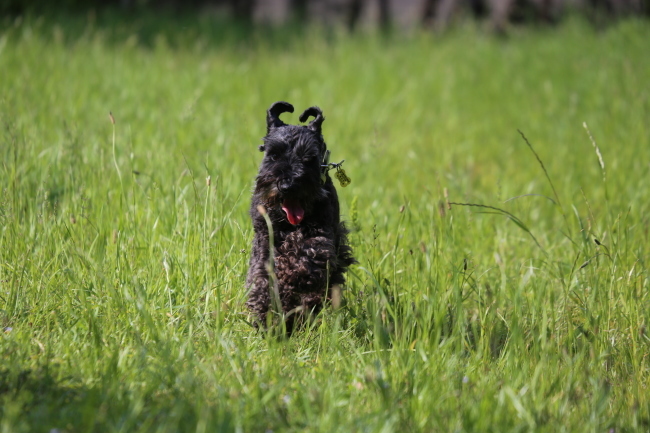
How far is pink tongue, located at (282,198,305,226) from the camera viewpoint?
11.8 ft

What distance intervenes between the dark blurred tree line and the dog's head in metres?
9.63

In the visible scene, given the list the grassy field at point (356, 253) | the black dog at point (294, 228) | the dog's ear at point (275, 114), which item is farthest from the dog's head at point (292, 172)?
the grassy field at point (356, 253)

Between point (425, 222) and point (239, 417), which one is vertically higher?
point (425, 222)

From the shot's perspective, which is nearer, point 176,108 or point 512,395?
point 512,395

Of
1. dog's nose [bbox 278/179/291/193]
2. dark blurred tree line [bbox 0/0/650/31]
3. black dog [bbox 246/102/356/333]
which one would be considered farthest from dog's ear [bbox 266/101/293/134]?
dark blurred tree line [bbox 0/0/650/31]

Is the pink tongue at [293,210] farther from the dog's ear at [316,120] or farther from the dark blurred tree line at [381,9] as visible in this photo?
the dark blurred tree line at [381,9]

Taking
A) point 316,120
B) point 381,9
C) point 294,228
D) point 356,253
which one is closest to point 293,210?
point 294,228

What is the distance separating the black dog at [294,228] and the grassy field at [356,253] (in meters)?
0.18

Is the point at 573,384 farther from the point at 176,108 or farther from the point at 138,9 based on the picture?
the point at 138,9

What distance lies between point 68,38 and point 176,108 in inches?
158

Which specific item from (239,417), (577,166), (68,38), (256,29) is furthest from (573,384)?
(256,29)

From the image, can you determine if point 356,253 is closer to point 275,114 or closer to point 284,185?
point 275,114

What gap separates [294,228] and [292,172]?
36cm

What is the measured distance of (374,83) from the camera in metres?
10.2
